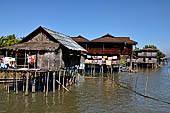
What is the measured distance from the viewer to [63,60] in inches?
695

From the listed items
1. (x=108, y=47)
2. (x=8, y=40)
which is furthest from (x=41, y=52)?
(x=108, y=47)

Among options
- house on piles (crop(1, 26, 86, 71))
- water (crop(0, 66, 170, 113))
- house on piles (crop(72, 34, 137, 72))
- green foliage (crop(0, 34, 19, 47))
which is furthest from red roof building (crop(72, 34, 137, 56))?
water (crop(0, 66, 170, 113))

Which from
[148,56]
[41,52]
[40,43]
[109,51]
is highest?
[109,51]

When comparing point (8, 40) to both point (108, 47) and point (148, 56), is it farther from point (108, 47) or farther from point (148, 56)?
point (148, 56)

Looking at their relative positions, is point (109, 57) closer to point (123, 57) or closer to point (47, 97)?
point (123, 57)

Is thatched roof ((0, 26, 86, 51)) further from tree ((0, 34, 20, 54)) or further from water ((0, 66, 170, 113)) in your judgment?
tree ((0, 34, 20, 54))

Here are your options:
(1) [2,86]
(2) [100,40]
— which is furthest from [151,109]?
(2) [100,40]

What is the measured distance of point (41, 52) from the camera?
16172mm

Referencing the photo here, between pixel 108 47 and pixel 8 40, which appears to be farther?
pixel 108 47

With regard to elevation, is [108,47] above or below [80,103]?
above

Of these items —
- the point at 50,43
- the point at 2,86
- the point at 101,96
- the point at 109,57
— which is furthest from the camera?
the point at 109,57

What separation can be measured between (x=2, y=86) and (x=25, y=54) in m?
4.98

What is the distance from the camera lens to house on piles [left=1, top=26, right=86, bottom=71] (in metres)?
15.9

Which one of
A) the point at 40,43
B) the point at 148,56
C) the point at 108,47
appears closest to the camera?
the point at 40,43
